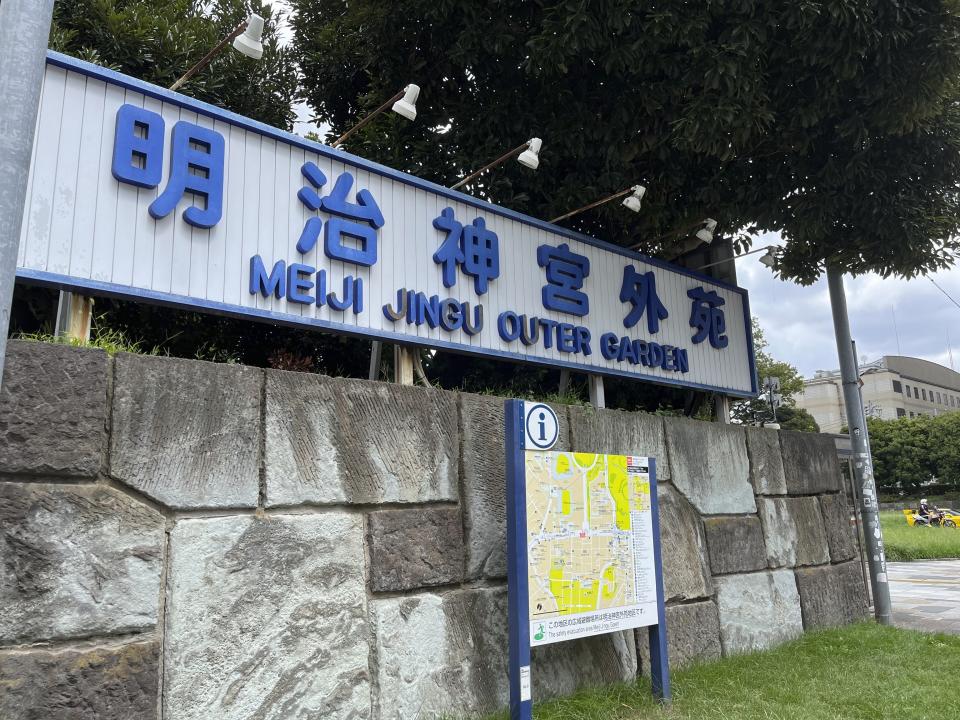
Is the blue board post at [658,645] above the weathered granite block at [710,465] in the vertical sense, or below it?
below

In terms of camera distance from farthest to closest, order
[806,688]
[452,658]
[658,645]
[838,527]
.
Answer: [838,527] → [806,688] → [658,645] → [452,658]

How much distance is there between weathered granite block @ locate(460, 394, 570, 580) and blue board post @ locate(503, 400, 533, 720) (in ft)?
1.56

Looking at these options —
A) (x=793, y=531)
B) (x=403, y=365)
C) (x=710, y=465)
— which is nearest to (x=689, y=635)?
(x=710, y=465)

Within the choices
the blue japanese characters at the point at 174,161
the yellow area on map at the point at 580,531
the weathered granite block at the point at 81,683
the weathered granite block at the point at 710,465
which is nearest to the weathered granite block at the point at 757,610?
the weathered granite block at the point at 710,465

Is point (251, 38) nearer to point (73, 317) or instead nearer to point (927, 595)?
point (73, 317)

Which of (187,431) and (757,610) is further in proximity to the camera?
(757,610)

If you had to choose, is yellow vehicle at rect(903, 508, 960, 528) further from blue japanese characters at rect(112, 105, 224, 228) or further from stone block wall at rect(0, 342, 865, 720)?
blue japanese characters at rect(112, 105, 224, 228)

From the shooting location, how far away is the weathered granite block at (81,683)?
2.99 meters

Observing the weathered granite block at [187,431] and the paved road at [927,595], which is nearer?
the weathered granite block at [187,431]

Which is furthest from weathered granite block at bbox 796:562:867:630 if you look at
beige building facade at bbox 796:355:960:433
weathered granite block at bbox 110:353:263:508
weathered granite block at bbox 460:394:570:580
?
beige building facade at bbox 796:355:960:433

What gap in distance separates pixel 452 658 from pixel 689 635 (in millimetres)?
2492

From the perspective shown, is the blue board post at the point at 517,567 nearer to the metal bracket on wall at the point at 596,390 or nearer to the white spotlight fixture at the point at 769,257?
the metal bracket on wall at the point at 596,390

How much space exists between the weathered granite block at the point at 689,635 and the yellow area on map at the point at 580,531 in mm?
985

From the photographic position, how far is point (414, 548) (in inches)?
176
